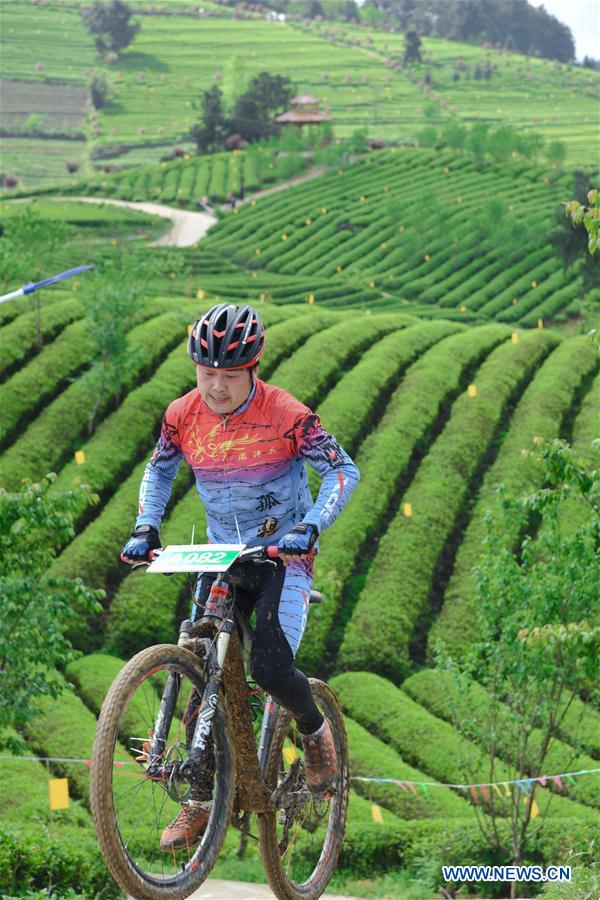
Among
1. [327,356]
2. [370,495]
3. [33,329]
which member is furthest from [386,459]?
[33,329]

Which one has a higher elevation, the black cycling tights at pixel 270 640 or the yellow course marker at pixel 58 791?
the black cycling tights at pixel 270 640

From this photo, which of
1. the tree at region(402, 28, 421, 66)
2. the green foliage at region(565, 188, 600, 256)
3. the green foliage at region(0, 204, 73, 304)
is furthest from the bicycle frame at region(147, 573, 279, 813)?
the tree at region(402, 28, 421, 66)

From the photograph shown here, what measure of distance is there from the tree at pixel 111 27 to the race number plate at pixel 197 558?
13758 cm

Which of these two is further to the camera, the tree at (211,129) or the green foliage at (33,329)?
the tree at (211,129)

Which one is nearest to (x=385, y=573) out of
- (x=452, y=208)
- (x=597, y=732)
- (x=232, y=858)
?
(x=597, y=732)

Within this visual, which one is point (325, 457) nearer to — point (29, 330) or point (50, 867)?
point (50, 867)

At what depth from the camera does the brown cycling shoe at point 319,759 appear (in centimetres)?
777

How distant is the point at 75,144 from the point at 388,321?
75.6 meters

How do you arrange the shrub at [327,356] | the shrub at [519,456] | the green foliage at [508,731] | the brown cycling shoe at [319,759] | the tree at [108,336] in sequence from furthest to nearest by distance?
the shrub at [327,356] < the tree at [108,336] < the shrub at [519,456] < the green foliage at [508,731] < the brown cycling shoe at [319,759]

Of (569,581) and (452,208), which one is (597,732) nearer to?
(569,581)

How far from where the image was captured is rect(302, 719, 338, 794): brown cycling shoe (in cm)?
777

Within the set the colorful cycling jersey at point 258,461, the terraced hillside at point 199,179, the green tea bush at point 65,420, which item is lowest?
the green tea bush at point 65,420

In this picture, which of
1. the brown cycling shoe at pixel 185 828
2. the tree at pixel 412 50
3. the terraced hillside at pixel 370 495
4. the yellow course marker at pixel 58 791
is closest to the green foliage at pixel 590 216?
the brown cycling shoe at pixel 185 828

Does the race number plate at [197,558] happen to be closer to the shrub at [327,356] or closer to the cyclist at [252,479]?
the cyclist at [252,479]
